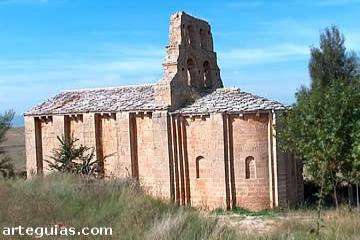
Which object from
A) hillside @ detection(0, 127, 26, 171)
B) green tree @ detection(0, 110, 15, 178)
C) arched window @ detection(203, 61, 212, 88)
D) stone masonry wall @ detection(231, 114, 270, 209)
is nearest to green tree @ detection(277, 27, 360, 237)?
stone masonry wall @ detection(231, 114, 270, 209)

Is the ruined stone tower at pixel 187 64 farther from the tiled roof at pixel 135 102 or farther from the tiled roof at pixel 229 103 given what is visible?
the tiled roof at pixel 229 103

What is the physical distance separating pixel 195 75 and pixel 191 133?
4237 millimetres

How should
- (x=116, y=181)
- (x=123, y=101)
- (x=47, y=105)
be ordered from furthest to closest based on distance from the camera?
(x=47, y=105)
(x=123, y=101)
(x=116, y=181)

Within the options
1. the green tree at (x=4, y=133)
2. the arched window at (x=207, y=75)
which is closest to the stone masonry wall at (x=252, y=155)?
the arched window at (x=207, y=75)

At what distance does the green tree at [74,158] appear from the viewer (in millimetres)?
21500

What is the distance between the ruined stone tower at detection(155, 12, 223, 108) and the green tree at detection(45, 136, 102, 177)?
4.39 m

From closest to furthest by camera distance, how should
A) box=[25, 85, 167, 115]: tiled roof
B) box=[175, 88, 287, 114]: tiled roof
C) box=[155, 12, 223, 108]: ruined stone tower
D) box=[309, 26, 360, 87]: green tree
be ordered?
box=[175, 88, 287, 114]: tiled roof < box=[155, 12, 223, 108]: ruined stone tower < box=[25, 85, 167, 115]: tiled roof < box=[309, 26, 360, 87]: green tree

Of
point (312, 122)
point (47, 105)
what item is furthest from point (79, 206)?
point (47, 105)

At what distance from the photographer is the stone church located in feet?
64.2

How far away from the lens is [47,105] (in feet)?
84.2

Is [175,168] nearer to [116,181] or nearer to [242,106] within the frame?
[242,106]

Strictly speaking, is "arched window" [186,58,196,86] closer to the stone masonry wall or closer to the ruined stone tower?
the ruined stone tower

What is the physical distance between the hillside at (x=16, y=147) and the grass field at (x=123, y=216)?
984 inches

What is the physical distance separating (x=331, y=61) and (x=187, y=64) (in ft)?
63.8
